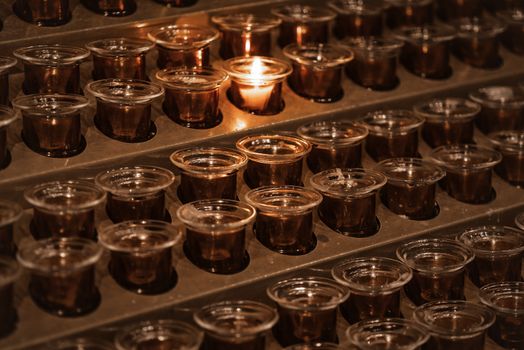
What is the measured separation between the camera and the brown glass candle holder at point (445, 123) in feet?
6.57

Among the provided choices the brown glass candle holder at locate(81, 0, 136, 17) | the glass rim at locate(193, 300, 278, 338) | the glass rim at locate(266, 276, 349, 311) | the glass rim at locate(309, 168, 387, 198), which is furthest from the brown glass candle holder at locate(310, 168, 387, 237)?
the brown glass candle holder at locate(81, 0, 136, 17)

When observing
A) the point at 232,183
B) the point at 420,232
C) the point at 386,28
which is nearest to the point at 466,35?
the point at 386,28

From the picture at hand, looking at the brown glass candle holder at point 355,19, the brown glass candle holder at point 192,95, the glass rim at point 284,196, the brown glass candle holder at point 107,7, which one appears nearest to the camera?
the glass rim at point 284,196

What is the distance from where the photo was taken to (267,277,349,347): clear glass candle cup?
1.59 metres

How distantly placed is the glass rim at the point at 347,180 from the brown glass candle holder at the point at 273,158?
0.12 ft

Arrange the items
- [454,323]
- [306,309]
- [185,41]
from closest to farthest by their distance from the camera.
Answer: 1. [306,309]
2. [454,323]
3. [185,41]

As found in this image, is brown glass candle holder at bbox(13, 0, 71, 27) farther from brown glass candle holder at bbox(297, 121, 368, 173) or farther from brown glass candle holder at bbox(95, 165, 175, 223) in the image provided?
brown glass candle holder at bbox(297, 121, 368, 173)

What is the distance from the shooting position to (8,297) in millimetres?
1479

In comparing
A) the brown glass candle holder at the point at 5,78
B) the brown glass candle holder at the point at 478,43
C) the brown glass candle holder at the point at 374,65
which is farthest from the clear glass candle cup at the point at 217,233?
the brown glass candle holder at the point at 478,43

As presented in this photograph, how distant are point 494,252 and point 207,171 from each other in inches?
19.1

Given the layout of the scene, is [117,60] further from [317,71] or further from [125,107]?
[317,71]

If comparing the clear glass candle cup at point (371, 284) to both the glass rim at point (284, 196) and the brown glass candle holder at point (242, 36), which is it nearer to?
the glass rim at point (284, 196)

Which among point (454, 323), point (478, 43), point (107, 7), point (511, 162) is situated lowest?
point (454, 323)

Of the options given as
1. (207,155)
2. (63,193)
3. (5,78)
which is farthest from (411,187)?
(5,78)
